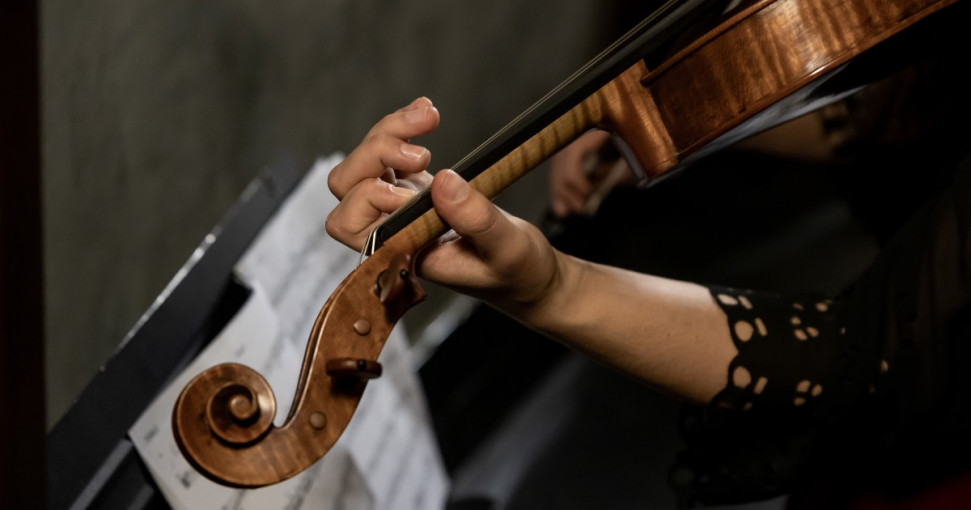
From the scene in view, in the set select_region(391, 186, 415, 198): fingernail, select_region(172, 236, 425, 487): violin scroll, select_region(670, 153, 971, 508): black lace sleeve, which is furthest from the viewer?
select_region(670, 153, 971, 508): black lace sleeve

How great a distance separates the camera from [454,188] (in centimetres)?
50

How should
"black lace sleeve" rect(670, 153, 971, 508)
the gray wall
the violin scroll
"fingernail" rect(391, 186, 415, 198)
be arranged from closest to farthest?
the violin scroll < "fingernail" rect(391, 186, 415, 198) < "black lace sleeve" rect(670, 153, 971, 508) < the gray wall

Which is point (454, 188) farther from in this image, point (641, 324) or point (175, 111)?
point (175, 111)

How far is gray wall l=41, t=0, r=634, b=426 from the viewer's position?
948 millimetres

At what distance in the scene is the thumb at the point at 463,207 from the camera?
19.8 inches

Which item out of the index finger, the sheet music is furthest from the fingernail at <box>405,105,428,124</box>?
the sheet music

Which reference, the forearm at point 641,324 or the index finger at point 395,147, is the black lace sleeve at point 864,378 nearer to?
the forearm at point 641,324

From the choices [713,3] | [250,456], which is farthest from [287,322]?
[713,3]

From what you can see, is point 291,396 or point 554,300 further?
point 291,396

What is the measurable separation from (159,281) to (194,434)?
2.32ft

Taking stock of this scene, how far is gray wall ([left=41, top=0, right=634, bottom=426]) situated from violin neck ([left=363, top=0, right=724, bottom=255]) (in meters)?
0.53

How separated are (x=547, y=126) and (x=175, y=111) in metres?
0.70

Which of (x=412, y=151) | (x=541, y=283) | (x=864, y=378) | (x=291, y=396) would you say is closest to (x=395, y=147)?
(x=412, y=151)

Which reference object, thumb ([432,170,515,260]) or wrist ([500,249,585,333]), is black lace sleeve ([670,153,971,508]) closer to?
wrist ([500,249,585,333])
